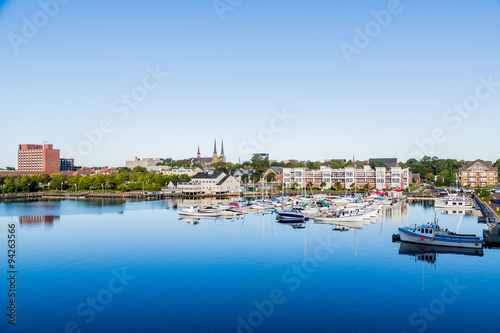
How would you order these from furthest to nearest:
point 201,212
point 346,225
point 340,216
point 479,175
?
point 479,175 < point 201,212 < point 340,216 < point 346,225

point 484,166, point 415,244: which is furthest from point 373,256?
point 484,166

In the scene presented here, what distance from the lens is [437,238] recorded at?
2772cm

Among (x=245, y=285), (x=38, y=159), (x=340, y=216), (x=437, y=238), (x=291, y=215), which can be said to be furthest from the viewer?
(x=38, y=159)

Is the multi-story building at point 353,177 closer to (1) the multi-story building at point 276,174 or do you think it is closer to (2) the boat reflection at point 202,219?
(1) the multi-story building at point 276,174

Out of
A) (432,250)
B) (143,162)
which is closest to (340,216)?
(432,250)

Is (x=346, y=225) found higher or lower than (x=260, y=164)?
lower

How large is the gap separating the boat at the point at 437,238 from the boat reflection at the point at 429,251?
0.27 meters

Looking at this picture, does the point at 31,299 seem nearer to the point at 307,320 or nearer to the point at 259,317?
the point at 259,317

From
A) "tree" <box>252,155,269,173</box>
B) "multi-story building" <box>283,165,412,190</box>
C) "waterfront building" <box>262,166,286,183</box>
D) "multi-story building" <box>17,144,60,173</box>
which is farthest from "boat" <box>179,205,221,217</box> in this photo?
"multi-story building" <box>17,144,60,173</box>

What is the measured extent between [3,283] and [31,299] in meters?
3.52

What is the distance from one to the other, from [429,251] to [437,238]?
58.8 inches

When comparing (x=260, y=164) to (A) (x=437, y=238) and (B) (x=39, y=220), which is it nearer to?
(B) (x=39, y=220)

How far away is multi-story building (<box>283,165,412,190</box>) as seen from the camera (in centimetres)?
8050

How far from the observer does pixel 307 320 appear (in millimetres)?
15500
